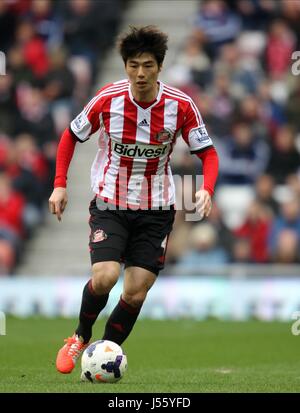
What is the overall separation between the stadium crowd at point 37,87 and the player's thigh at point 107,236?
867cm

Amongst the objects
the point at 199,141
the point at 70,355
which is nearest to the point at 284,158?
the point at 199,141

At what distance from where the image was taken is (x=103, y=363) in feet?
27.5

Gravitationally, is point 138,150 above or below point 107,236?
above

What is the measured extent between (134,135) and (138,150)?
0.12m

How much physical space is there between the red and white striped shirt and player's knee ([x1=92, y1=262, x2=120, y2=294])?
560 millimetres

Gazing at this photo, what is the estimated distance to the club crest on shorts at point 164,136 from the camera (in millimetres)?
8859

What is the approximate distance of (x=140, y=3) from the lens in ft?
71.1

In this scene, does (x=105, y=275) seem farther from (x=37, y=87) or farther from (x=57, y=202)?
(x=37, y=87)

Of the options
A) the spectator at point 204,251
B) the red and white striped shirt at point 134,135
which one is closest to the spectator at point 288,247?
the spectator at point 204,251

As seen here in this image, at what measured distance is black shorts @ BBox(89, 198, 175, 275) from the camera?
342 inches

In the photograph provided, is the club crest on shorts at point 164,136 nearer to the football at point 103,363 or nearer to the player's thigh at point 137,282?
the player's thigh at point 137,282
